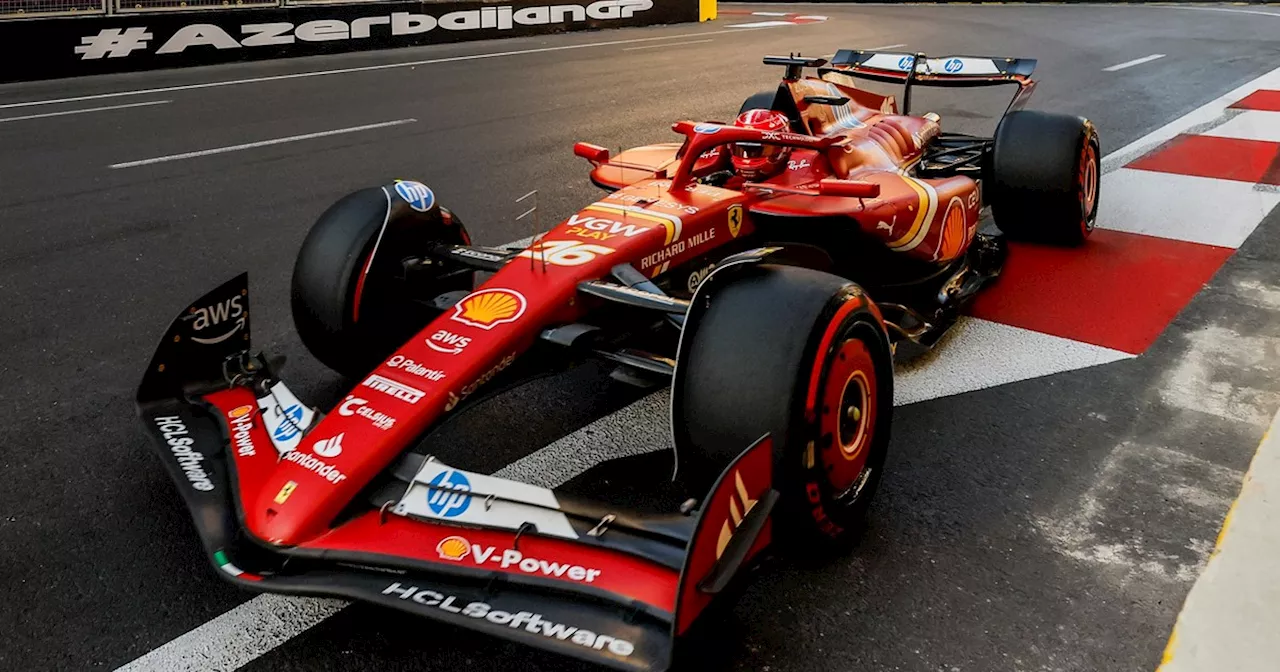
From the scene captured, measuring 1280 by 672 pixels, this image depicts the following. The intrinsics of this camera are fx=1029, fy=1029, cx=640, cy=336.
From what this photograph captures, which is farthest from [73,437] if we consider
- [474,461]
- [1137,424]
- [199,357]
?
[1137,424]

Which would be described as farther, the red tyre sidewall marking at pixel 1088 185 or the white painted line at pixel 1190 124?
the white painted line at pixel 1190 124

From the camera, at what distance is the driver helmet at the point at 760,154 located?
3.90 m

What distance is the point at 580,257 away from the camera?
3125 millimetres

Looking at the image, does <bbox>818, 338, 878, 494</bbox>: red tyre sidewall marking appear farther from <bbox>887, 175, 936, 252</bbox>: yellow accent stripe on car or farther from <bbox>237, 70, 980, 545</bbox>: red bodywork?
<bbox>887, 175, 936, 252</bbox>: yellow accent stripe on car

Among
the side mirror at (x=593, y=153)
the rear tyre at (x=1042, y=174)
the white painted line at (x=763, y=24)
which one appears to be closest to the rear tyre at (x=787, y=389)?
the side mirror at (x=593, y=153)

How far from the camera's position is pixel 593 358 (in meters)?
2.96

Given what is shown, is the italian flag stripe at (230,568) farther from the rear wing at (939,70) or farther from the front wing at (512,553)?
the rear wing at (939,70)

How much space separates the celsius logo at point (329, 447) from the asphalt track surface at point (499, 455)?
0.38 metres

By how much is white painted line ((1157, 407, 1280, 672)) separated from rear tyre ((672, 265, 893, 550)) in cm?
82

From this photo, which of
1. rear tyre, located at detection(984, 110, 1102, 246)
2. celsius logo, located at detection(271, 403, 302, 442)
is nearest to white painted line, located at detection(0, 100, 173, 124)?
celsius logo, located at detection(271, 403, 302, 442)

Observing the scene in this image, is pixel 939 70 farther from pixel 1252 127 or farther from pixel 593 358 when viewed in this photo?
→ pixel 1252 127

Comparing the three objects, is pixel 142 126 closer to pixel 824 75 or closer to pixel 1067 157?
pixel 824 75

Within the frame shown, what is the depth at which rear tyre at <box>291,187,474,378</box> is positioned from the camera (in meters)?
3.34

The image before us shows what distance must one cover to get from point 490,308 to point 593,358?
0.33m
